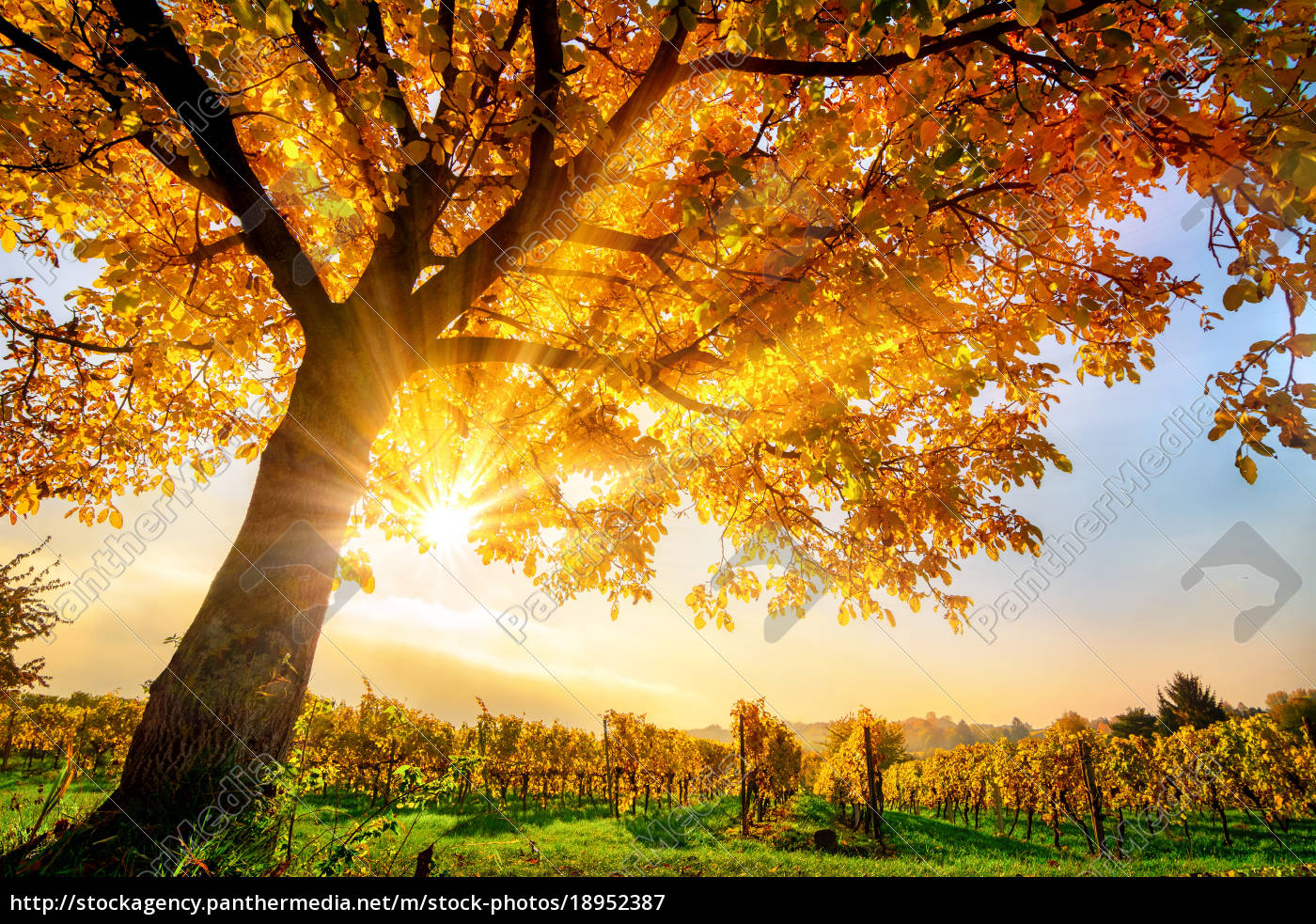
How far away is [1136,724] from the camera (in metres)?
43.6

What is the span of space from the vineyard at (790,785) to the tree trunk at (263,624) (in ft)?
35.0

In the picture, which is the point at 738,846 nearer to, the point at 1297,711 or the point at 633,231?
the point at 633,231

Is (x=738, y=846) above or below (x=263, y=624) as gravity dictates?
below

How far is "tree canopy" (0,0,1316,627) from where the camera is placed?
2898mm

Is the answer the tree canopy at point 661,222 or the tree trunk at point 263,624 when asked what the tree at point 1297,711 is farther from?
the tree trunk at point 263,624

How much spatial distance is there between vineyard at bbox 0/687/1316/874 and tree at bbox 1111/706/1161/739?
77.7 ft

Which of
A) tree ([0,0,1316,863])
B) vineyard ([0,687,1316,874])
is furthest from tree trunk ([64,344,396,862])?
vineyard ([0,687,1316,874])

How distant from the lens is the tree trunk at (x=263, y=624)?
3.13 meters

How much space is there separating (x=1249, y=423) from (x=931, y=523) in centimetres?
301

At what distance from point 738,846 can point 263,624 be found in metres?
15.9

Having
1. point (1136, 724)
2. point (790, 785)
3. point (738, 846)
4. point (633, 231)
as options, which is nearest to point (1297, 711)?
point (1136, 724)

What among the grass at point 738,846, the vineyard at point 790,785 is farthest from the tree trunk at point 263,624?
the vineyard at point 790,785
